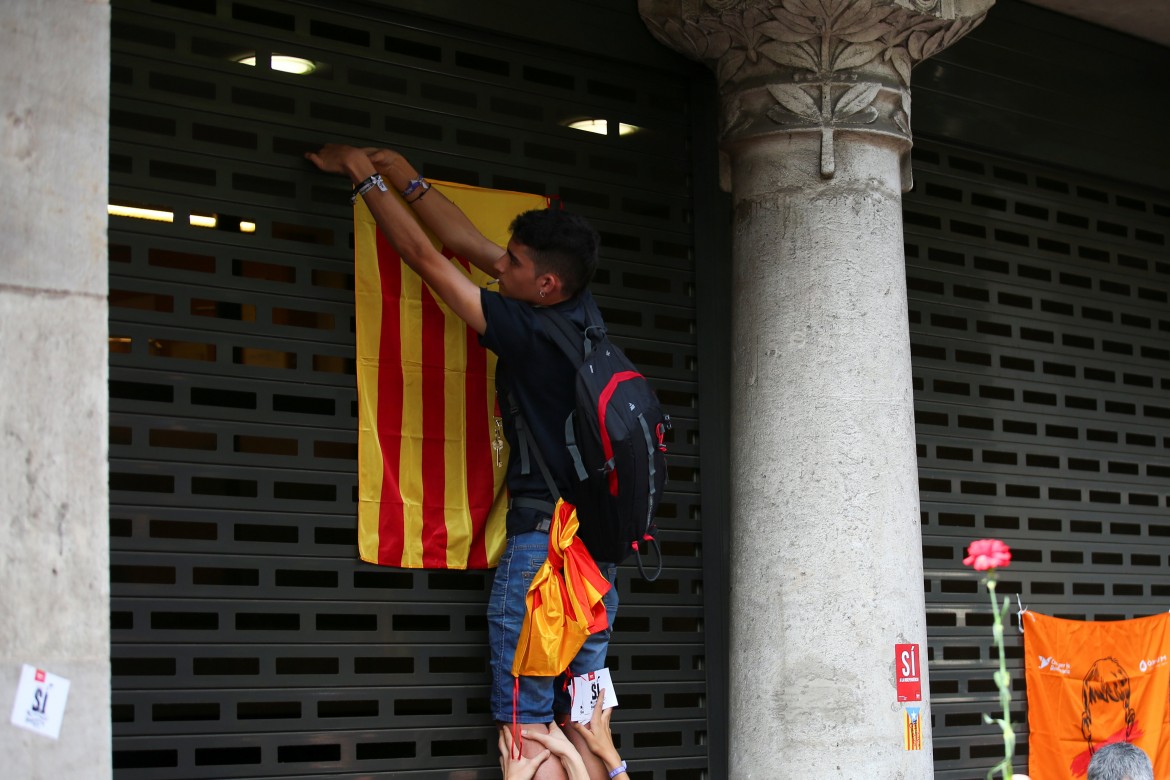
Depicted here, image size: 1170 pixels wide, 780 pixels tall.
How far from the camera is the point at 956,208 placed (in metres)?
8.48

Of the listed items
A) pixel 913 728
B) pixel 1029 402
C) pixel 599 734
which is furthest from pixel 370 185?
pixel 1029 402

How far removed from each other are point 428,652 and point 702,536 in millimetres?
1551

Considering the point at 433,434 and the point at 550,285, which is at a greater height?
the point at 550,285

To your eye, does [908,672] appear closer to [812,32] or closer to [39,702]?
[812,32]

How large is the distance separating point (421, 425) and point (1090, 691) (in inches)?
172

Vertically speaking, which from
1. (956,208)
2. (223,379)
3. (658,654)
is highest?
(956,208)

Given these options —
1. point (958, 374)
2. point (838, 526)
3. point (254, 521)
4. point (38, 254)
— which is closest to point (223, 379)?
point (254, 521)

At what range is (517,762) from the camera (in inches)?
227

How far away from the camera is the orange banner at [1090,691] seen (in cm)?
827

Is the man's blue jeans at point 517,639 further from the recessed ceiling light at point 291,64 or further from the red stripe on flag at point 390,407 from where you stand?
the recessed ceiling light at point 291,64

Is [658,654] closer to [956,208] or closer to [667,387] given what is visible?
[667,387]

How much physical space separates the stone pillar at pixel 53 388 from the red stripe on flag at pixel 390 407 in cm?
233

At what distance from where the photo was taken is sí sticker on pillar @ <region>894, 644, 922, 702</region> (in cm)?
652

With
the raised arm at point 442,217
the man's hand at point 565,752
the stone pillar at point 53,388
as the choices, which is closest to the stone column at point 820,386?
the man's hand at point 565,752
